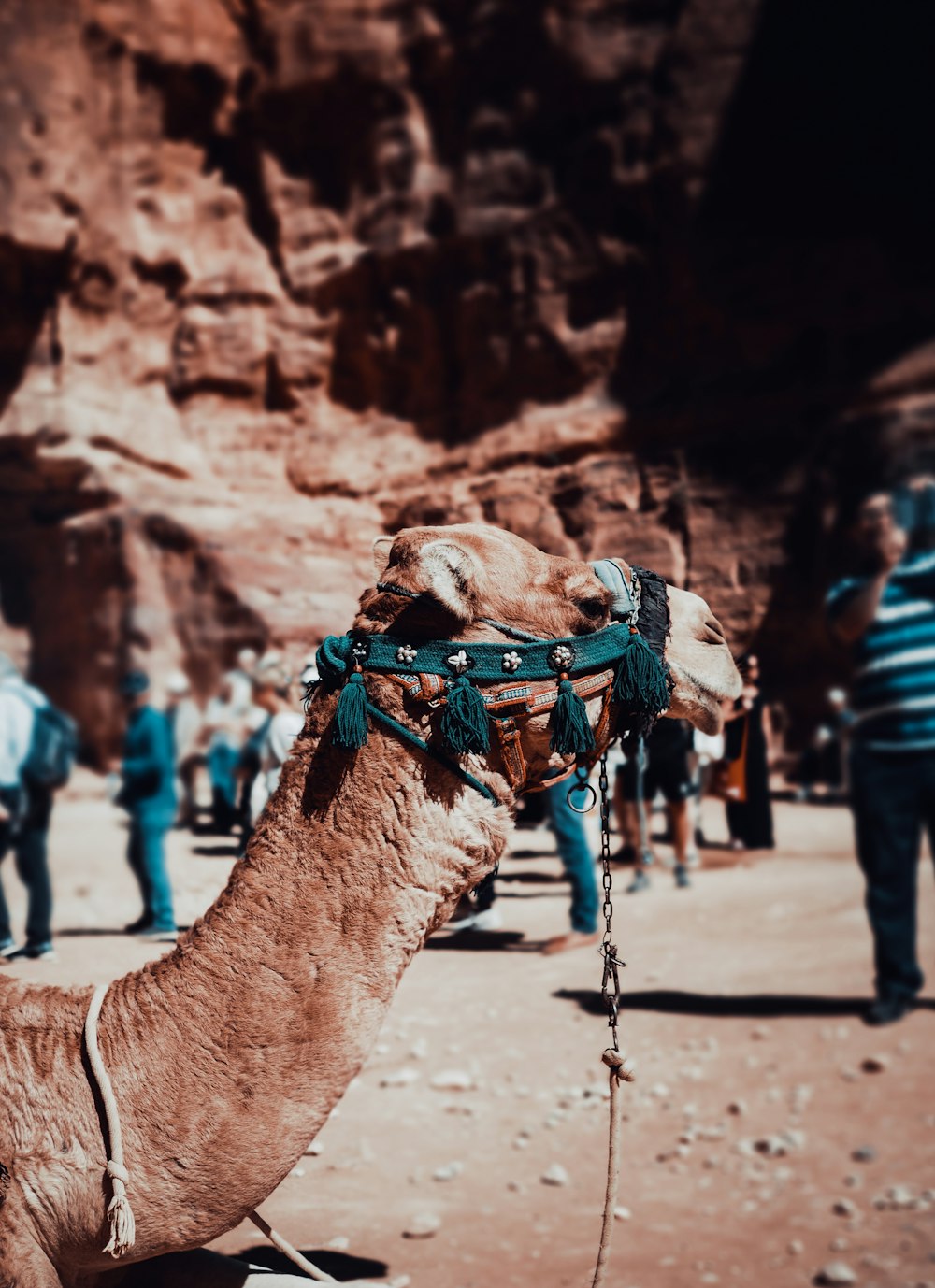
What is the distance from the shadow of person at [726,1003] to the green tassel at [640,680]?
1.96m

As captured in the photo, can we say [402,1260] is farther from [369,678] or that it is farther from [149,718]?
[149,718]

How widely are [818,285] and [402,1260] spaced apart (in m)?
13.3

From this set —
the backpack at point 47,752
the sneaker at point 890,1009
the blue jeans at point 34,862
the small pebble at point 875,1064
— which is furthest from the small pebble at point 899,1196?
the backpack at point 47,752

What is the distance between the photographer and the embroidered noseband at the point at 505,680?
179cm

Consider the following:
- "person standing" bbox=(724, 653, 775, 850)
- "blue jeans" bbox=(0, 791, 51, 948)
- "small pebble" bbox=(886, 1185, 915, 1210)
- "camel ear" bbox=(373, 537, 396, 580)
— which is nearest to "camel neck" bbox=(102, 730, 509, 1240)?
"camel ear" bbox=(373, 537, 396, 580)

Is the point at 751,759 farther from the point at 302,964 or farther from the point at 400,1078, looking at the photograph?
the point at 302,964

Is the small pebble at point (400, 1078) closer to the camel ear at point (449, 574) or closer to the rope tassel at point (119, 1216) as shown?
the rope tassel at point (119, 1216)

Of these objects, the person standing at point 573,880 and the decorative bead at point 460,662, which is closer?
the decorative bead at point 460,662

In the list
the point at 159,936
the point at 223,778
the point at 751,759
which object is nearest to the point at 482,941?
the point at 159,936

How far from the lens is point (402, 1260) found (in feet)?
8.02

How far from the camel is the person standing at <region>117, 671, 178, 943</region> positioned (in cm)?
236

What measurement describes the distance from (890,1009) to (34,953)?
2601mm

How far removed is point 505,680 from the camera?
72.1 inches

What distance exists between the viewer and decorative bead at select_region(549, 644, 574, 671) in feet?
6.04
